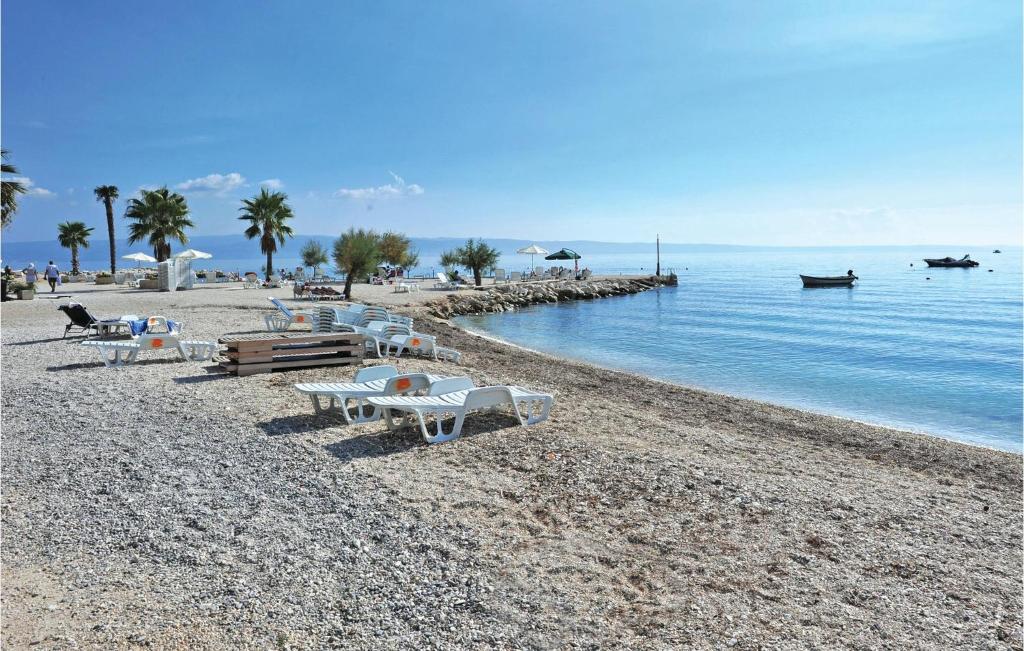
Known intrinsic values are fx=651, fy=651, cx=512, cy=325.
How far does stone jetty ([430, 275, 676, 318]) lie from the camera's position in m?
29.5

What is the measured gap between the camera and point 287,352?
9758 millimetres

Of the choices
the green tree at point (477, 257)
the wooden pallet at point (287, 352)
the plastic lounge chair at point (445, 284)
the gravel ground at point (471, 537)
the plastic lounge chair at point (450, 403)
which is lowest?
the gravel ground at point (471, 537)

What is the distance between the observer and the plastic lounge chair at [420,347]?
40.0ft

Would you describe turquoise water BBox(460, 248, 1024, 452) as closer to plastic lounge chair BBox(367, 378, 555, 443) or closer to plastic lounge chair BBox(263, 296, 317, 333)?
plastic lounge chair BBox(263, 296, 317, 333)

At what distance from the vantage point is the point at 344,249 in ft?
93.8

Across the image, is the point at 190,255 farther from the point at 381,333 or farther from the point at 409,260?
the point at 381,333

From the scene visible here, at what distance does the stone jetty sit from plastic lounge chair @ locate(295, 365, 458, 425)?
18324mm

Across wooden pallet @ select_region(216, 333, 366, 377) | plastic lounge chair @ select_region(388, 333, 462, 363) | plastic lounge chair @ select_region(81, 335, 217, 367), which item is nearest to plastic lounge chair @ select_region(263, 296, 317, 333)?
plastic lounge chair @ select_region(388, 333, 462, 363)

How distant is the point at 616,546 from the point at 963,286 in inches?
2731

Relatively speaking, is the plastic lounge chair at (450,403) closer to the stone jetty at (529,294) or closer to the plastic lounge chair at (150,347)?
the plastic lounge chair at (150,347)

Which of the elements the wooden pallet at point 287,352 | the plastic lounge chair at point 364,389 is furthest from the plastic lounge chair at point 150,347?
the plastic lounge chair at point 364,389

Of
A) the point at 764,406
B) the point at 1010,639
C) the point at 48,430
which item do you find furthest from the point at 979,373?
the point at 48,430

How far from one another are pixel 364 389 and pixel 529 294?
1187 inches

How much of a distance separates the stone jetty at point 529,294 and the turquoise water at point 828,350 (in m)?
1.03
